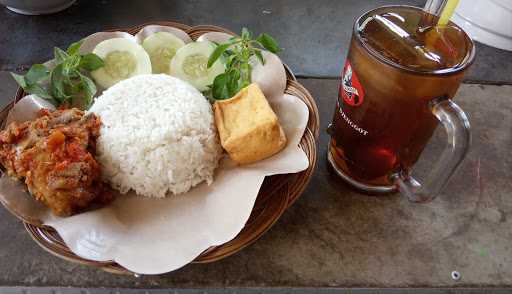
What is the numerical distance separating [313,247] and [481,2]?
1487 mm

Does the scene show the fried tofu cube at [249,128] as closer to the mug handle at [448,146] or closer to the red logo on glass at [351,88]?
the red logo on glass at [351,88]

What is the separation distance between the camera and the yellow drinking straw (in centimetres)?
104

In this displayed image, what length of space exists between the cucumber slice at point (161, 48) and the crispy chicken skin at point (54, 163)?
45cm

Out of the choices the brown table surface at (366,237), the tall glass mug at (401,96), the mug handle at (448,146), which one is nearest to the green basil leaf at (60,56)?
the brown table surface at (366,237)

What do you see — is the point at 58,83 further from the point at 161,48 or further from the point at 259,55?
the point at 259,55

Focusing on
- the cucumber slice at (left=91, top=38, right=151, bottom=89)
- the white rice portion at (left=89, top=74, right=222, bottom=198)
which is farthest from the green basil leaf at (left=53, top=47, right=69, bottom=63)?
the white rice portion at (left=89, top=74, right=222, bottom=198)

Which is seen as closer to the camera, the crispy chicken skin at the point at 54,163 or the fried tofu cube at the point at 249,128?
the crispy chicken skin at the point at 54,163

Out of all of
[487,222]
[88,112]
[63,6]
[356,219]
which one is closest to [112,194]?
[88,112]

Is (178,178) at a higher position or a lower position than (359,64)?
lower

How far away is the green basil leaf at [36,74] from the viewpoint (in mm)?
1355

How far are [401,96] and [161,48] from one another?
0.91 meters

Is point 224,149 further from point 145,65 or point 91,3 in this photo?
point 91,3

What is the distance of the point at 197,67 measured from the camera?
4.95 ft

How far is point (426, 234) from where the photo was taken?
4.06 ft
